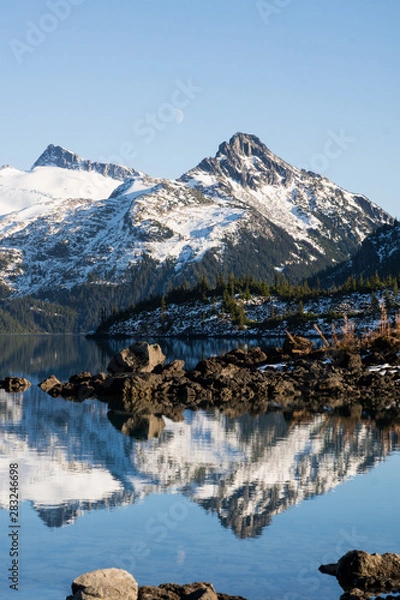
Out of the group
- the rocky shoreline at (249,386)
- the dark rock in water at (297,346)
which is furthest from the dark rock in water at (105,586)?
the dark rock in water at (297,346)

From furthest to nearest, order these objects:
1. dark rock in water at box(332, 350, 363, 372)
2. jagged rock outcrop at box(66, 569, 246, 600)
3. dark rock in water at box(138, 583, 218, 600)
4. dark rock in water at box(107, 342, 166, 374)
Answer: dark rock in water at box(107, 342, 166, 374) < dark rock in water at box(332, 350, 363, 372) < dark rock in water at box(138, 583, 218, 600) < jagged rock outcrop at box(66, 569, 246, 600)

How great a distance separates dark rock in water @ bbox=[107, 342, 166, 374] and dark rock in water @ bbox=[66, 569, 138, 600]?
53.4 m

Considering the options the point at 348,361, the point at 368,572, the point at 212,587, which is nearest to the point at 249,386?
the point at 348,361

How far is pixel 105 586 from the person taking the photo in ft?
57.7

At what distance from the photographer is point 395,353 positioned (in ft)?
247

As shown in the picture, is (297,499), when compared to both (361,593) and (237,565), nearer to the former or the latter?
(237,565)

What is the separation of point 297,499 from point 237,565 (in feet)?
22.8

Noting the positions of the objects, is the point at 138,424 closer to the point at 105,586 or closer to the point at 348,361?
the point at 105,586

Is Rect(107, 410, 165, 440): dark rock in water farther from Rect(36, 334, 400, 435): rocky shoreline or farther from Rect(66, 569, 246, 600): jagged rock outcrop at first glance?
Rect(66, 569, 246, 600): jagged rock outcrop

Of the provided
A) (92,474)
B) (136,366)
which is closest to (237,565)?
(92,474)

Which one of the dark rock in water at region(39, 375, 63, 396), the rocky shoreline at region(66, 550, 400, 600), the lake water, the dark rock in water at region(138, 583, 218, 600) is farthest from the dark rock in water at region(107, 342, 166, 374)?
the dark rock in water at region(138, 583, 218, 600)

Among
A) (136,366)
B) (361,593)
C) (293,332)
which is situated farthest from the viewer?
(293,332)

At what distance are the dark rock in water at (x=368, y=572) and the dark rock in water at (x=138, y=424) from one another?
21127mm

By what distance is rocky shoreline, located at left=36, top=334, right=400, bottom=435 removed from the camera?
168 ft
